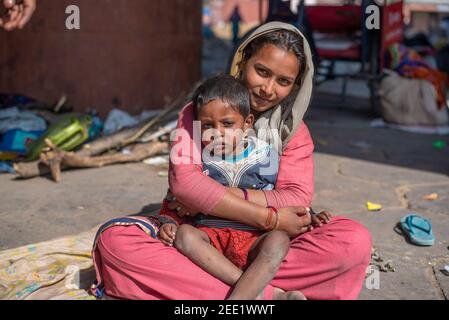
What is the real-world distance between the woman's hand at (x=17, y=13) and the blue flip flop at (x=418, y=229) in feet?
7.73

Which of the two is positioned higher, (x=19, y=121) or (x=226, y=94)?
(x=226, y=94)

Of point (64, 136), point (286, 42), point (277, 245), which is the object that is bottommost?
point (64, 136)

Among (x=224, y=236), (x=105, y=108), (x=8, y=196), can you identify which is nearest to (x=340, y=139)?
(x=105, y=108)

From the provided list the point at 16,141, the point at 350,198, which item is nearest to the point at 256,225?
the point at 350,198

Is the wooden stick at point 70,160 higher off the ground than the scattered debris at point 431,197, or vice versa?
the wooden stick at point 70,160

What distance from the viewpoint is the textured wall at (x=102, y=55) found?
5.64 metres

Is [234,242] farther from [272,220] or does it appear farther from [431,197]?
[431,197]

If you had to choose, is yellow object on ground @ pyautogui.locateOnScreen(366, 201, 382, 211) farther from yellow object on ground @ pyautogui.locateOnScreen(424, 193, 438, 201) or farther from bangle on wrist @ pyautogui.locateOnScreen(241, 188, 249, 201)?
bangle on wrist @ pyautogui.locateOnScreen(241, 188, 249, 201)

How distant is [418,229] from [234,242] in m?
1.37

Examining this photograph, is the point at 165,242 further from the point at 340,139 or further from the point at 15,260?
the point at 340,139

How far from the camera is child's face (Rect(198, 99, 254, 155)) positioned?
2.24 meters

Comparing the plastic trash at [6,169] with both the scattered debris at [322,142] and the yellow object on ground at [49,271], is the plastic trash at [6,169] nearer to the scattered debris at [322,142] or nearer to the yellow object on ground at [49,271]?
the yellow object on ground at [49,271]

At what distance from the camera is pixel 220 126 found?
7.42 ft

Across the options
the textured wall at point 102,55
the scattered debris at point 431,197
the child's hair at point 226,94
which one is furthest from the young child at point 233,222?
the textured wall at point 102,55
